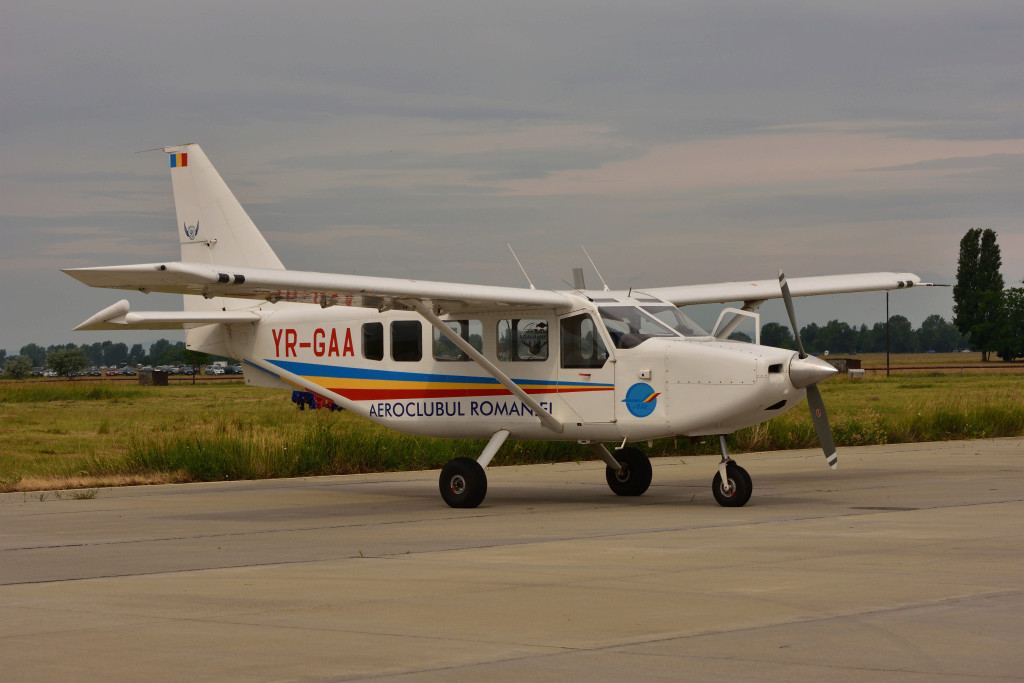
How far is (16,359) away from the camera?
483 ft

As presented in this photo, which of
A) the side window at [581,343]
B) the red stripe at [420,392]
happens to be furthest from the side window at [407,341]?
the side window at [581,343]

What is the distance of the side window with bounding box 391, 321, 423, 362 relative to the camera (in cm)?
1778

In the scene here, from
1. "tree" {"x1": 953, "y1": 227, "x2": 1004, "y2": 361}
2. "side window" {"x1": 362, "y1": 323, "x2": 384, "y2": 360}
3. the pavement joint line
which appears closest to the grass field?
"side window" {"x1": 362, "y1": 323, "x2": 384, "y2": 360}

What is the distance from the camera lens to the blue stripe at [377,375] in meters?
16.6

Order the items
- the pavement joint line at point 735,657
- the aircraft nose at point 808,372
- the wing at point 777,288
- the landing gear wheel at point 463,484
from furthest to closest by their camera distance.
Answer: the wing at point 777,288, the landing gear wheel at point 463,484, the aircraft nose at point 808,372, the pavement joint line at point 735,657

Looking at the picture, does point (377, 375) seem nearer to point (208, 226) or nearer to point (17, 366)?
point (208, 226)

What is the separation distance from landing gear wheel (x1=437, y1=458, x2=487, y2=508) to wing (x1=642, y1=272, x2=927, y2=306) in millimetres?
4445

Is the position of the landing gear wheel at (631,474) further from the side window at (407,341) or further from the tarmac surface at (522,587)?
the side window at (407,341)

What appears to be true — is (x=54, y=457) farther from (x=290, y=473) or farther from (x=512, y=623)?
(x=512, y=623)

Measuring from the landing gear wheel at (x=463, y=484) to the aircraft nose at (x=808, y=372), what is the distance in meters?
3.93

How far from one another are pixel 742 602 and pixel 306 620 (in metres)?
2.82

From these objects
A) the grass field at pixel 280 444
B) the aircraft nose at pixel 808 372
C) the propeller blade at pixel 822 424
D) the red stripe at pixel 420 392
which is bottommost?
the grass field at pixel 280 444

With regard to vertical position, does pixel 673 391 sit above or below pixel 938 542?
above

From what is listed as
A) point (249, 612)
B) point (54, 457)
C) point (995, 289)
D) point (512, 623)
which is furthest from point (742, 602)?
point (995, 289)
